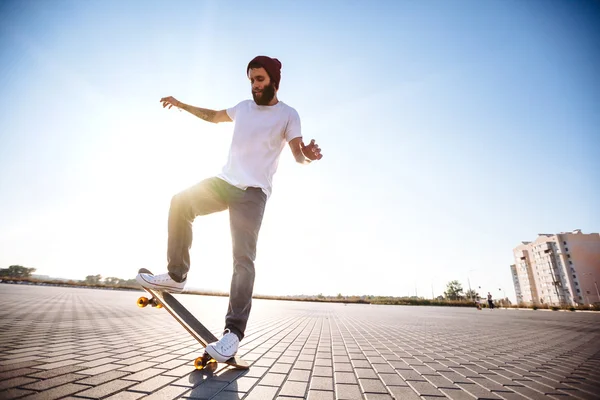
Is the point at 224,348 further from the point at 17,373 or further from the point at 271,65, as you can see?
the point at 271,65

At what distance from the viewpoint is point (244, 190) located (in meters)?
2.34

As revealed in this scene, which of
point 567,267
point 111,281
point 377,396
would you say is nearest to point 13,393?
point 377,396

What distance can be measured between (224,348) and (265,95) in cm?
217

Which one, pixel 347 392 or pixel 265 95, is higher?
pixel 265 95

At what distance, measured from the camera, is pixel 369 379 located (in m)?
2.03

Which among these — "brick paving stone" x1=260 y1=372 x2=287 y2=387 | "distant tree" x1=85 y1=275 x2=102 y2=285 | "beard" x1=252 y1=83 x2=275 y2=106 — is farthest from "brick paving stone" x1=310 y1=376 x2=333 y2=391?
"distant tree" x1=85 y1=275 x2=102 y2=285

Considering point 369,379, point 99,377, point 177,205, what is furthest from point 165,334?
point 369,379

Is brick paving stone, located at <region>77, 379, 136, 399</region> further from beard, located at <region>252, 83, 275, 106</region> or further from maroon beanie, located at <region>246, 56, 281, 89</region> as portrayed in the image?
maroon beanie, located at <region>246, 56, 281, 89</region>

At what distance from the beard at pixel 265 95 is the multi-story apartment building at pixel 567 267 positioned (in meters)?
78.9

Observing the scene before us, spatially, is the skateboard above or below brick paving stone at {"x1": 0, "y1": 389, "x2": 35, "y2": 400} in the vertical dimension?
above

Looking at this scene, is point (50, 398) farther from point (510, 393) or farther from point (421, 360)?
point (421, 360)

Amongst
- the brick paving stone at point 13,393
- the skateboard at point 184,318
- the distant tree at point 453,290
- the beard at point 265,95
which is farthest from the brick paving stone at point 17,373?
the distant tree at point 453,290

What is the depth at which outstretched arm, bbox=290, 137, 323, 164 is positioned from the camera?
236cm

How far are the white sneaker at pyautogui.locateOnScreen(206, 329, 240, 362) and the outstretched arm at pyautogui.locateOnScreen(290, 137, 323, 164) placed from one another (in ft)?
5.14
